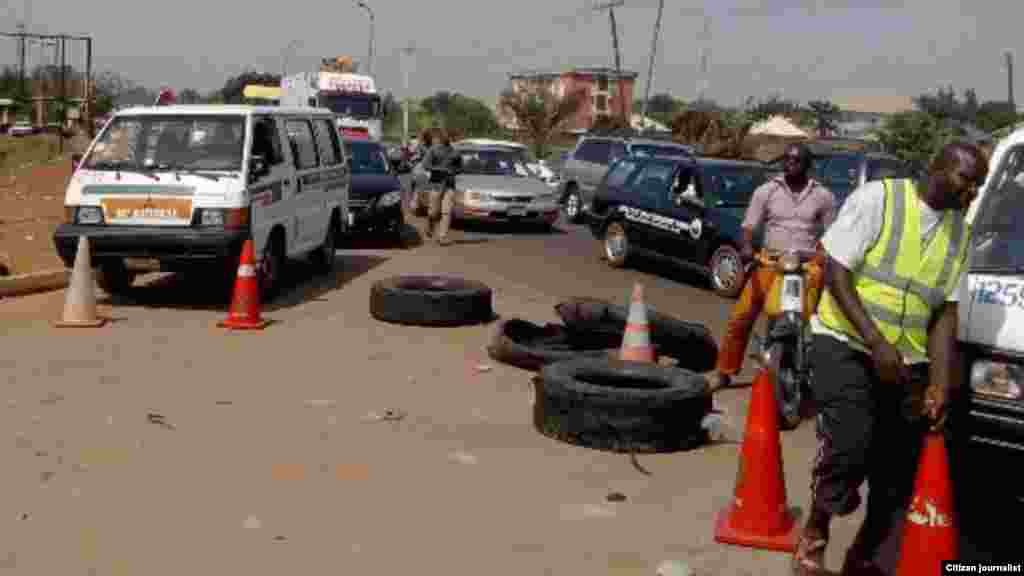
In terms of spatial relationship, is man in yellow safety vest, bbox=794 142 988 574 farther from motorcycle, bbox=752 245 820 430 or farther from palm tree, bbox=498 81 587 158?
palm tree, bbox=498 81 587 158

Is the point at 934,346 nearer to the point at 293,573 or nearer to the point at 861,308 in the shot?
the point at 861,308

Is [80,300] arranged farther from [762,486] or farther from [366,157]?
[366,157]

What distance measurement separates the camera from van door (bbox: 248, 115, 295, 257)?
11.7 meters

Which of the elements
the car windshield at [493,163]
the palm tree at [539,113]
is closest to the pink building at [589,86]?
the palm tree at [539,113]

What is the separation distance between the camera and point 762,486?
5.30 meters

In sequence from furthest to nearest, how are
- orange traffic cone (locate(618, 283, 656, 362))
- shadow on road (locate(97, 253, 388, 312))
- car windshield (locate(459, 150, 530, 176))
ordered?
1. car windshield (locate(459, 150, 530, 176))
2. shadow on road (locate(97, 253, 388, 312))
3. orange traffic cone (locate(618, 283, 656, 362))

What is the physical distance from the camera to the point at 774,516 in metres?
5.33

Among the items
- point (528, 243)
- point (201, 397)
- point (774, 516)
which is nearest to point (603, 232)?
point (528, 243)

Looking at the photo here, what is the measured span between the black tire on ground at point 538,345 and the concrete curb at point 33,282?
545cm

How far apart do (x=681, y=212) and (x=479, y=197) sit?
6.49 m

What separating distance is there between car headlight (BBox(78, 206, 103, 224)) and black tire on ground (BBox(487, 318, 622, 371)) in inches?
164

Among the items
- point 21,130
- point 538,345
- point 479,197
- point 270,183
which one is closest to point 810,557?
point 538,345

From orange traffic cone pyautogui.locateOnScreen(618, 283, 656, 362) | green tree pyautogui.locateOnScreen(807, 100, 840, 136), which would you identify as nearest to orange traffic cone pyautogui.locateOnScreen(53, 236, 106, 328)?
orange traffic cone pyautogui.locateOnScreen(618, 283, 656, 362)

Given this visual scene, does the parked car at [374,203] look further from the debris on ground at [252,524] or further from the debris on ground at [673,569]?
the debris on ground at [673,569]
